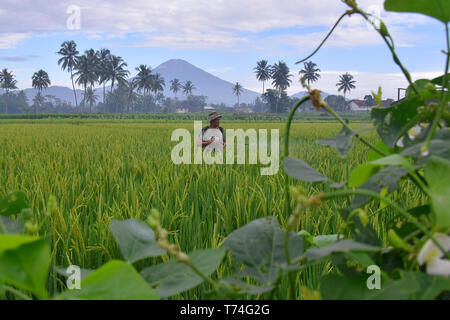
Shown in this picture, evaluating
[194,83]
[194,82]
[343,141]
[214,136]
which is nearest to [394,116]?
[343,141]

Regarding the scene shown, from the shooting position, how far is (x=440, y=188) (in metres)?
0.22

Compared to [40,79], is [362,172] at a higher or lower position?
lower

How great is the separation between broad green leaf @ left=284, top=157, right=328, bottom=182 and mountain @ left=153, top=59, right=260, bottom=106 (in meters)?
155

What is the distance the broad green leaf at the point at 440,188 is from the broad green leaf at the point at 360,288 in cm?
5

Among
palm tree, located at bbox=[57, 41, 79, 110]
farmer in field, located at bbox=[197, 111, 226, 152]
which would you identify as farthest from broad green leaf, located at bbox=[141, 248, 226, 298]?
palm tree, located at bbox=[57, 41, 79, 110]

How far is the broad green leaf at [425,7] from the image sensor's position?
277 millimetres

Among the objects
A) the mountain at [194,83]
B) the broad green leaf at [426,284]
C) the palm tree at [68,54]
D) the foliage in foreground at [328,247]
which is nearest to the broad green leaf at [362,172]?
the foliage in foreground at [328,247]

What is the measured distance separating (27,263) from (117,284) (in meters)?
0.06

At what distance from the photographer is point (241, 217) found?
4.19 ft

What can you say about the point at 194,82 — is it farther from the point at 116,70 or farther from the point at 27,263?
the point at 27,263

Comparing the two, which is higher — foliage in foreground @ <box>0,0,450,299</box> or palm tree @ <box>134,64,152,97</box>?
palm tree @ <box>134,64,152,97</box>

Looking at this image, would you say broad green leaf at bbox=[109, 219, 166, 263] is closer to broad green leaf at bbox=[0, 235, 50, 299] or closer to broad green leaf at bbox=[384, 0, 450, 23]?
broad green leaf at bbox=[0, 235, 50, 299]

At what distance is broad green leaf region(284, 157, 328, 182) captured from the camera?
291 millimetres
